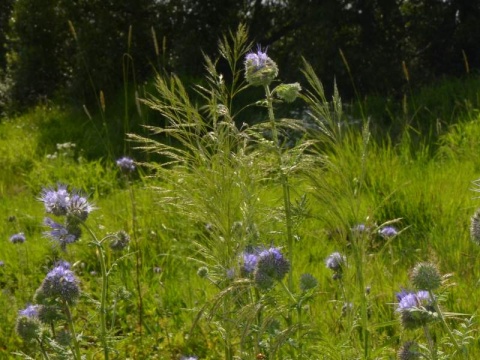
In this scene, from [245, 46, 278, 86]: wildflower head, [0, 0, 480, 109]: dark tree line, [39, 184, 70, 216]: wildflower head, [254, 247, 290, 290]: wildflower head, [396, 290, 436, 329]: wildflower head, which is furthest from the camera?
[0, 0, 480, 109]: dark tree line

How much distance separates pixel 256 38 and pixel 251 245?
274 inches

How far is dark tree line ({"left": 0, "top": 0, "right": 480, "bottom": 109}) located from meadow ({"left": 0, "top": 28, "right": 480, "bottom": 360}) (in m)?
1.26

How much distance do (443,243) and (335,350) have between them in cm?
166

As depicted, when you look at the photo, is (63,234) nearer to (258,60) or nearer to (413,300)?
(258,60)

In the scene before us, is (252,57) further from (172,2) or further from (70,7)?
(70,7)

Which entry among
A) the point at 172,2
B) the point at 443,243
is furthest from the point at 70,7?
the point at 443,243

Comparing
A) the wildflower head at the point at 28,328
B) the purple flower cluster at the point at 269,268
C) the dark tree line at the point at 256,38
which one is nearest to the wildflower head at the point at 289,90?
the purple flower cluster at the point at 269,268

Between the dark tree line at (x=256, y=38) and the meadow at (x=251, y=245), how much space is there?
1258mm

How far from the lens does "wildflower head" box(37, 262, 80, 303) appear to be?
1.82m

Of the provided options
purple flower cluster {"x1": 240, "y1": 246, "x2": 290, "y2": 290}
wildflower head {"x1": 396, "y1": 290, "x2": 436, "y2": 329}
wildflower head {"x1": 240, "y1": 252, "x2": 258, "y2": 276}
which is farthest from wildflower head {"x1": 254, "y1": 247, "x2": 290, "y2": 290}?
wildflower head {"x1": 396, "y1": 290, "x2": 436, "y2": 329}

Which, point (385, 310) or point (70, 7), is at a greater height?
point (70, 7)

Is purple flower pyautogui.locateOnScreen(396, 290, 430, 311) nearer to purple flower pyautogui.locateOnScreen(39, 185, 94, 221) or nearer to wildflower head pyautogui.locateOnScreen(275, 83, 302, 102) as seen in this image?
wildflower head pyautogui.locateOnScreen(275, 83, 302, 102)

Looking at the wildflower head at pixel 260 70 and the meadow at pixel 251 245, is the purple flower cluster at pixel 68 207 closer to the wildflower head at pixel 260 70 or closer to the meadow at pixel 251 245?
the meadow at pixel 251 245

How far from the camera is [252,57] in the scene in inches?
69.9
